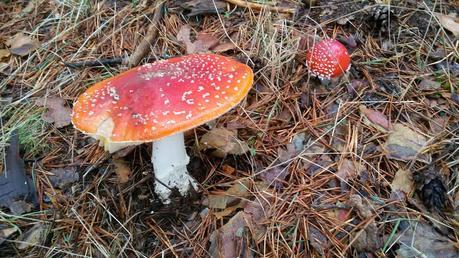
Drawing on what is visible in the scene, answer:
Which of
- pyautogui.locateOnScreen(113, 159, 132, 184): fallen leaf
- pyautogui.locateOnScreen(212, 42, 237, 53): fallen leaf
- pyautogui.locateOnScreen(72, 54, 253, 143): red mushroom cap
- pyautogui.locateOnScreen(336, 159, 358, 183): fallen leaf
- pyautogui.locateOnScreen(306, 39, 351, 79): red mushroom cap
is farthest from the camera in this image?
pyautogui.locateOnScreen(212, 42, 237, 53): fallen leaf

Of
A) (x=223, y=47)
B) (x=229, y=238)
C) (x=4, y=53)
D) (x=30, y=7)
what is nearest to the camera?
(x=229, y=238)

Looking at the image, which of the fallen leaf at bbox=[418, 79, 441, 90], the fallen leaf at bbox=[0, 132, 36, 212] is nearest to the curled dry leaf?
the fallen leaf at bbox=[0, 132, 36, 212]

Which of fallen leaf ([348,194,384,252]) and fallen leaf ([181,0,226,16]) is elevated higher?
fallen leaf ([181,0,226,16])

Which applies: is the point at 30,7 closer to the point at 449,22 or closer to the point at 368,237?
the point at 368,237

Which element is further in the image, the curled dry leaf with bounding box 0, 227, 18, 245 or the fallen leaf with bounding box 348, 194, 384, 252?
the curled dry leaf with bounding box 0, 227, 18, 245

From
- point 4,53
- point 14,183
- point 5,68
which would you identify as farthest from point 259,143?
point 4,53

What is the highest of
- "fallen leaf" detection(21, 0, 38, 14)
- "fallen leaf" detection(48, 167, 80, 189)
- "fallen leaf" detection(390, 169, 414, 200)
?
"fallen leaf" detection(21, 0, 38, 14)

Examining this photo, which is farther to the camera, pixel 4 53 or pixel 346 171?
pixel 4 53

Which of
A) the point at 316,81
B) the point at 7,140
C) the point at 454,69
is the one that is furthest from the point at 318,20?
the point at 7,140

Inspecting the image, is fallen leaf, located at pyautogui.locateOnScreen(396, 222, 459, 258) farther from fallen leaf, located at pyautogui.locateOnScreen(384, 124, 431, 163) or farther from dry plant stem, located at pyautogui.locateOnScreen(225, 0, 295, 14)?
dry plant stem, located at pyautogui.locateOnScreen(225, 0, 295, 14)
